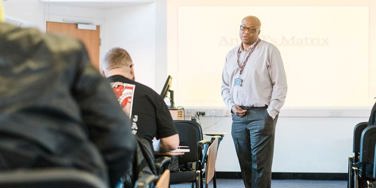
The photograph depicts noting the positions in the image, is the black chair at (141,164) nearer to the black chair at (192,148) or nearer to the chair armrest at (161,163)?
the chair armrest at (161,163)

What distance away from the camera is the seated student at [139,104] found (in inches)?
109

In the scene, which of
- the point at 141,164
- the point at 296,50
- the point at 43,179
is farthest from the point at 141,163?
the point at 296,50

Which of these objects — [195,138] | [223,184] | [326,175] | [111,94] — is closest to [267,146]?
[195,138]

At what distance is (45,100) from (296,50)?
17.6ft

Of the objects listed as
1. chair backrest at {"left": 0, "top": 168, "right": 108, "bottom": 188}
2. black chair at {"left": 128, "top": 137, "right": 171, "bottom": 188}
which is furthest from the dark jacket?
black chair at {"left": 128, "top": 137, "right": 171, "bottom": 188}

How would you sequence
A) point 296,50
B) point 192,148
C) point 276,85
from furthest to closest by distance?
point 296,50 → point 192,148 → point 276,85

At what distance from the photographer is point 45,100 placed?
1.10 meters

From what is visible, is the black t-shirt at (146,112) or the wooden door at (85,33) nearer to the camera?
the black t-shirt at (146,112)

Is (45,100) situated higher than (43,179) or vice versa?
(45,100)

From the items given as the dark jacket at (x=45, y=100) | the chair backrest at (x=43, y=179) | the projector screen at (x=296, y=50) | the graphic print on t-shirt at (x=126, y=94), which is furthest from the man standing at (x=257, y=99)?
the chair backrest at (x=43, y=179)

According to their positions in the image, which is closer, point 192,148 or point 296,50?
point 192,148

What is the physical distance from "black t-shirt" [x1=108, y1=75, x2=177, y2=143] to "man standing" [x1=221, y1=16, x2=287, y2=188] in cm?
154

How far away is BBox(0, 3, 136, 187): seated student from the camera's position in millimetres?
1088

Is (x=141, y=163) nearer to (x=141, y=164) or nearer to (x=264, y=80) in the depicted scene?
(x=141, y=164)
